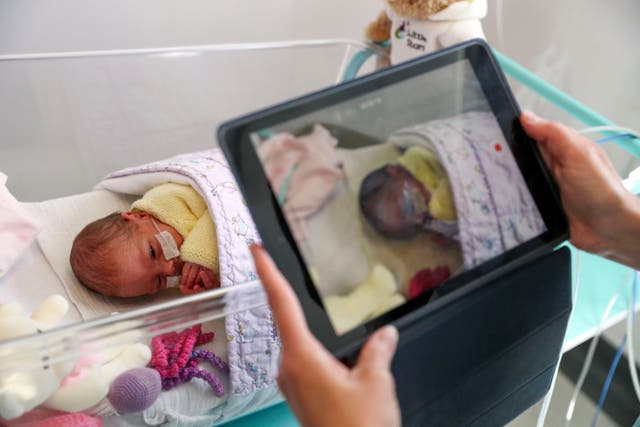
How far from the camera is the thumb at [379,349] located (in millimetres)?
513

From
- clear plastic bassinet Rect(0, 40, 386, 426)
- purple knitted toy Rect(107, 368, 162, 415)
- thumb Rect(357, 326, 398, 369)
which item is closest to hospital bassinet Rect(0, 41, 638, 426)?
clear plastic bassinet Rect(0, 40, 386, 426)

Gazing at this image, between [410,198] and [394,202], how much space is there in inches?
0.8

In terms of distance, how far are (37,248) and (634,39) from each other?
4.69 feet

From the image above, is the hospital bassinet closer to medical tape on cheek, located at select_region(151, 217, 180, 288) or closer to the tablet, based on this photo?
medical tape on cheek, located at select_region(151, 217, 180, 288)

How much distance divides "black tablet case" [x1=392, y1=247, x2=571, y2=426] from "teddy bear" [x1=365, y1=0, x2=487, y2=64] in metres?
0.56

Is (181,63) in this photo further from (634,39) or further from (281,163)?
(634,39)

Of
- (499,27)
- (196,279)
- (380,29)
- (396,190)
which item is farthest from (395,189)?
(499,27)

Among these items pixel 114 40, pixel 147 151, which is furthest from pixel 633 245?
pixel 114 40

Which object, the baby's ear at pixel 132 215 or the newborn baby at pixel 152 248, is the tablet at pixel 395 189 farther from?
the baby's ear at pixel 132 215

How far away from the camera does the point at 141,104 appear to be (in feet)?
4.68

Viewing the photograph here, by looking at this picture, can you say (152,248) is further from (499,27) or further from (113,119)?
(499,27)

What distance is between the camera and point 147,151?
4.73ft

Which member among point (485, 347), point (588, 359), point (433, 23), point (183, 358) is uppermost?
point (433, 23)

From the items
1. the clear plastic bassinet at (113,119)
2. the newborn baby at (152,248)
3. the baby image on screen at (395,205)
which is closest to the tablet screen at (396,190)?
the baby image on screen at (395,205)
